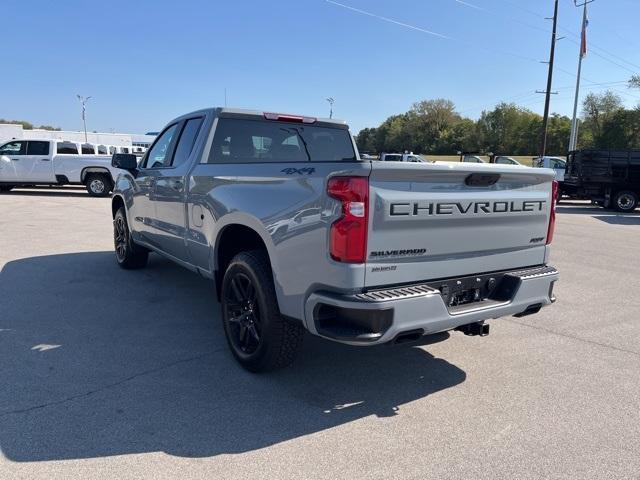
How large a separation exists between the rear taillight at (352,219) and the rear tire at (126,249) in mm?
4491

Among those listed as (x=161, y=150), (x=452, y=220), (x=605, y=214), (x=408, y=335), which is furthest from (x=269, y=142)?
(x=605, y=214)

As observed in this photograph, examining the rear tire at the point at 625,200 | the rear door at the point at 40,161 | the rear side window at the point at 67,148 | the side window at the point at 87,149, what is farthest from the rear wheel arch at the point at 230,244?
the side window at the point at 87,149

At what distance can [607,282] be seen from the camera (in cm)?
697

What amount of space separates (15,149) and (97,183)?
315 cm

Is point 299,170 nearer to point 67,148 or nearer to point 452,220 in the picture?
point 452,220

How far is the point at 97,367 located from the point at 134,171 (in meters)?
2.97

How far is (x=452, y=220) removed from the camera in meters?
3.12

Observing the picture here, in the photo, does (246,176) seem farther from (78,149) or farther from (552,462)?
(78,149)

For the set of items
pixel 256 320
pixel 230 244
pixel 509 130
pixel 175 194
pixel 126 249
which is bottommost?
pixel 126 249

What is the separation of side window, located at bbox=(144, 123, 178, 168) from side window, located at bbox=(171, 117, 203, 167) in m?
0.25

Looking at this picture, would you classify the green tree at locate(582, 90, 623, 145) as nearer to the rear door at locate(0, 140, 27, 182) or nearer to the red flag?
the red flag

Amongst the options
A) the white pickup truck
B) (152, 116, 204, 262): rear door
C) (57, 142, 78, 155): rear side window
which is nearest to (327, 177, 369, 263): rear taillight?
(152, 116, 204, 262): rear door

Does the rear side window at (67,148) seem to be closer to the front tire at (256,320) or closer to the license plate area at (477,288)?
the front tire at (256,320)

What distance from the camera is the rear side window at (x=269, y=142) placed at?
4656 millimetres
